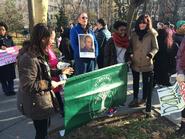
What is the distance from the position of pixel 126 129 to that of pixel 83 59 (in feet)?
5.17

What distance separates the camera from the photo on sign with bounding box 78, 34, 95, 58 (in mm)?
6109

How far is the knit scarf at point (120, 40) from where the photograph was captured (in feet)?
20.0

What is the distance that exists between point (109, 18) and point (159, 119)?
29.3m

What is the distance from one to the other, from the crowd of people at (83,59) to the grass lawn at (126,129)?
22 cm

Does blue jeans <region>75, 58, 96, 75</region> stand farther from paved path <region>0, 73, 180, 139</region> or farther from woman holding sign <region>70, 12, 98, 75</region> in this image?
paved path <region>0, 73, 180, 139</region>

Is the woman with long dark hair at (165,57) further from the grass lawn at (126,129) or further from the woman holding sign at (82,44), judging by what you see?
the woman holding sign at (82,44)

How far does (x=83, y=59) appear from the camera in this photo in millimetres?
6246

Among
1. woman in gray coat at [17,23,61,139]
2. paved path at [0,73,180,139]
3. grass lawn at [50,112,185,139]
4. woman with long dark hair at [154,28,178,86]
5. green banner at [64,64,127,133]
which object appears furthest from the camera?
woman with long dark hair at [154,28,178,86]

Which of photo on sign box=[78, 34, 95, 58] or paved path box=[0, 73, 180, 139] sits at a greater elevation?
photo on sign box=[78, 34, 95, 58]

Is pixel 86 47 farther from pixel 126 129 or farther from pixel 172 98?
pixel 172 98

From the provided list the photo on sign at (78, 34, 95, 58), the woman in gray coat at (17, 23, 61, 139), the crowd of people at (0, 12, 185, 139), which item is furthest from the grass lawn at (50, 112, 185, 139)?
the woman in gray coat at (17, 23, 61, 139)

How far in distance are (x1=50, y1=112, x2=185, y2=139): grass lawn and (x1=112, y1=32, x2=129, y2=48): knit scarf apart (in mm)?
1309

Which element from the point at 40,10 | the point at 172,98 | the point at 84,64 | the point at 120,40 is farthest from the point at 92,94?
the point at 40,10

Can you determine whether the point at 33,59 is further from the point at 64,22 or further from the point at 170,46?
the point at 64,22
